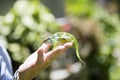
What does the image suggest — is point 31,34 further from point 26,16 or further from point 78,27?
point 78,27

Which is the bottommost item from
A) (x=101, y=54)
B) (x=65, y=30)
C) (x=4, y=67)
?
(x=101, y=54)

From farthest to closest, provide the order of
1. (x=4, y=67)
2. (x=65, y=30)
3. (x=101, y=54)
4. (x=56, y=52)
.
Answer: (x=101, y=54) → (x=65, y=30) → (x=4, y=67) → (x=56, y=52)

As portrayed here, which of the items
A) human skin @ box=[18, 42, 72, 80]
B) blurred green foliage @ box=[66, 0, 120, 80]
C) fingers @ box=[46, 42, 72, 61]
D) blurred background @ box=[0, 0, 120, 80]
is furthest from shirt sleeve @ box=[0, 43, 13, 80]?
blurred green foliage @ box=[66, 0, 120, 80]

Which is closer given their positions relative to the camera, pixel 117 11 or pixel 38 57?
pixel 38 57

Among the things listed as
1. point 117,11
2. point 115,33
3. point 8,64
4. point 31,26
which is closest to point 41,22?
point 31,26

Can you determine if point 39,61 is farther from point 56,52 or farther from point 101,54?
point 101,54

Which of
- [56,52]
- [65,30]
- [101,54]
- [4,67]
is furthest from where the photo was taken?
[101,54]

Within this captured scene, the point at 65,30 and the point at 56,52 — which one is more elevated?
the point at 56,52

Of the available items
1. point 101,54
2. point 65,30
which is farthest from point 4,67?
point 101,54
